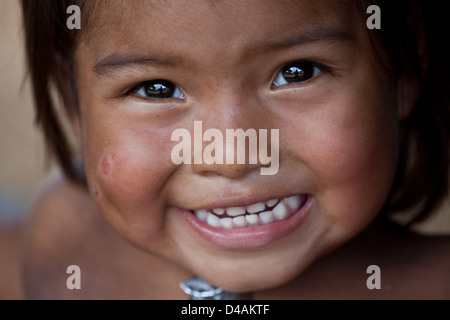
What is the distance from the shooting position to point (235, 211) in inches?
45.3

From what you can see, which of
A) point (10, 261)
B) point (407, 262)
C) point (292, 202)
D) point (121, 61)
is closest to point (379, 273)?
point (407, 262)

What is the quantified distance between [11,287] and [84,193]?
500mm

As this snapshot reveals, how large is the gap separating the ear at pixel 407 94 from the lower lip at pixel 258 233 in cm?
28

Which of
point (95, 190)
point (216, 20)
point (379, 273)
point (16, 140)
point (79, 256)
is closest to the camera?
point (216, 20)

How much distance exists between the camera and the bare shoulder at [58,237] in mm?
1650

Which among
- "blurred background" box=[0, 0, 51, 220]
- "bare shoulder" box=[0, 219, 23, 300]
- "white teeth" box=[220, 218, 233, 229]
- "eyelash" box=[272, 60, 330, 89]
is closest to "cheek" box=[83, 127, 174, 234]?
"white teeth" box=[220, 218, 233, 229]

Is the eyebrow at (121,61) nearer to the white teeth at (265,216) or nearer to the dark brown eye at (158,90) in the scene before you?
the dark brown eye at (158,90)

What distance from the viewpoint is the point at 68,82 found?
54.2 inches

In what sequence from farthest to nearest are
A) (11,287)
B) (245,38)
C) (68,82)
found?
(11,287), (68,82), (245,38)

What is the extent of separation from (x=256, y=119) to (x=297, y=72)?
0.11 meters

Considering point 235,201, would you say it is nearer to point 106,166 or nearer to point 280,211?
point 280,211

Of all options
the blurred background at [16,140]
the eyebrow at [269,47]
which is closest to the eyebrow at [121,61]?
the eyebrow at [269,47]
